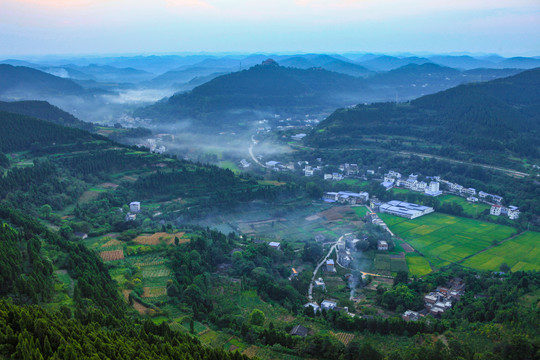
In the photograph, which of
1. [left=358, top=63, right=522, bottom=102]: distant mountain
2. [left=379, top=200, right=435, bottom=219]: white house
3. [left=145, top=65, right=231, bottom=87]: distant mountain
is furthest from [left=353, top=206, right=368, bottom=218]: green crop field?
[left=145, top=65, right=231, bottom=87]: distant mountain

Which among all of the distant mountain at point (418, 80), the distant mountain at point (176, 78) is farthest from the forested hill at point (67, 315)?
the distant mountain at point (176, 78)

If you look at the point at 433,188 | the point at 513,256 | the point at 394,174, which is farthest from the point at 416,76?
the point at 513,256

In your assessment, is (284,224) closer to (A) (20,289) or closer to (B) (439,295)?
(B) (439,295)

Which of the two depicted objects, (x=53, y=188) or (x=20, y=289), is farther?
(x=53, y=188)

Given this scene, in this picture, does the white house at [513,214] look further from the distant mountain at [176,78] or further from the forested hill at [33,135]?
the distant mountain at [176,78]

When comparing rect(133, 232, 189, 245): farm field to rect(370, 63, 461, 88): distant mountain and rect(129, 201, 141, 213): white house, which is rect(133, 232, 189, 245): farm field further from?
rect(370, 63, 461, 88): distant mountain

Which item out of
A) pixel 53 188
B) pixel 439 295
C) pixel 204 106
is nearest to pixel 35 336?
pixel 439 295

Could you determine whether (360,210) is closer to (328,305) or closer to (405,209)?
(405,209)

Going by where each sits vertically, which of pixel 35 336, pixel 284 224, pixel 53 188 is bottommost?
pixel 284 224
